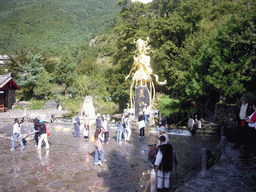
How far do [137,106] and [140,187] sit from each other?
48.9 feet

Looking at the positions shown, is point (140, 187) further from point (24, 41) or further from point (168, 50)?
point (24, 41)

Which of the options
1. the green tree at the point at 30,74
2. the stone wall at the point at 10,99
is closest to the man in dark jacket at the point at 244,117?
the stone wall at the point at 10,99

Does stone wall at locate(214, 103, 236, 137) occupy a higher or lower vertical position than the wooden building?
lower

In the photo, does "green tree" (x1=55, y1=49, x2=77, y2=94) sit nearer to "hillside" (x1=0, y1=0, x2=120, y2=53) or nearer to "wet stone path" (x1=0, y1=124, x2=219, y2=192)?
"wet stone path" (x1=0, y1=124, x2=219, y2=192)

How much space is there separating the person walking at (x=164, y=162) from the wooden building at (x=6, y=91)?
2502 cm

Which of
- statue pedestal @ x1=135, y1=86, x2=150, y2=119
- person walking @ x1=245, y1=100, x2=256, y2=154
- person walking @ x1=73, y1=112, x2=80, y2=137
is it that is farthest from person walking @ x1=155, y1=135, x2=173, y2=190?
statue pedestal @ x1=135, y1=86, x2=150, y2=119

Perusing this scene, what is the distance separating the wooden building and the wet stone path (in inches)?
633

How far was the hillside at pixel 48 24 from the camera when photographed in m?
69.7

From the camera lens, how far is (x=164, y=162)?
6.00 m

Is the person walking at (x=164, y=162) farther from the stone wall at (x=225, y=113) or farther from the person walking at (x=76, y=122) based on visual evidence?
the stone wall at (x=225, y=113)

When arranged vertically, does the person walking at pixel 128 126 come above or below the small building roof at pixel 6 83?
below

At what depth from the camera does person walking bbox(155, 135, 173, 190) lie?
5996 millimetres

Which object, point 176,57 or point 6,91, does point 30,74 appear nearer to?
point 6,91

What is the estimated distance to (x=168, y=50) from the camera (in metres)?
28.8
